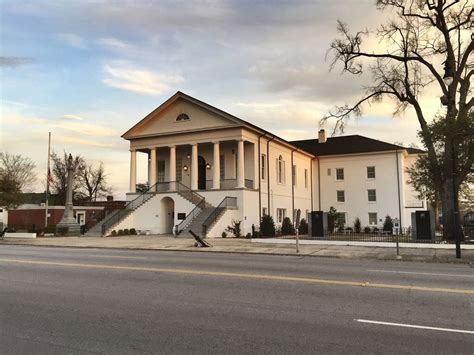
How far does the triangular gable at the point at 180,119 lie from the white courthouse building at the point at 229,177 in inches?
3.4

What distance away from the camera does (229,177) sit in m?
39.4

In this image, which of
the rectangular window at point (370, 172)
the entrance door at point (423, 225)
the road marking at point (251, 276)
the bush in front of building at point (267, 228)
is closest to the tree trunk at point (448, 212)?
the entrance door at point (423, 225)

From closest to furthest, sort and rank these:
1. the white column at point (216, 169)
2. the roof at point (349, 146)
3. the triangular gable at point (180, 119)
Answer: the white column at point (216, 169) → the triangular gable at point (180, 119) → the roof at point (349, 146)

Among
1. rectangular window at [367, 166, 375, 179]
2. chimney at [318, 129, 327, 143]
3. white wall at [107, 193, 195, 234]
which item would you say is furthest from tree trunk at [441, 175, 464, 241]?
chimney at [318, 129, 327, 143]

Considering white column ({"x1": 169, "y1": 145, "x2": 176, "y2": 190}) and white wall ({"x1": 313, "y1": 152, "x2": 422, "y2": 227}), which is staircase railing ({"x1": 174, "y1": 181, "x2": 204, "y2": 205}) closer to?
white column ({"x1": 169, "y1": 145, "x2": 176, "y2": 190})

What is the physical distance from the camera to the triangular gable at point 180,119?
3697 centimetres

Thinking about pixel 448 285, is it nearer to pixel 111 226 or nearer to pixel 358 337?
pixel 358 337

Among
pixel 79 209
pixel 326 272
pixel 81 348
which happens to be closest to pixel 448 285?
pixel 326 272

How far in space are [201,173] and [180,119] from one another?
559 cm

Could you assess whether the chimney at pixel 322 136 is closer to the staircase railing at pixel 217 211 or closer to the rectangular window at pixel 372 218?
the rectangular window at pixel 372 218

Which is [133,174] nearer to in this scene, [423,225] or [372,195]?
[423,225]

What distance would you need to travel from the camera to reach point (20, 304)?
318 inches

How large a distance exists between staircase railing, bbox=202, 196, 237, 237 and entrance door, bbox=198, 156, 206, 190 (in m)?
6.53

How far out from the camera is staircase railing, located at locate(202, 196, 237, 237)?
30.4m
